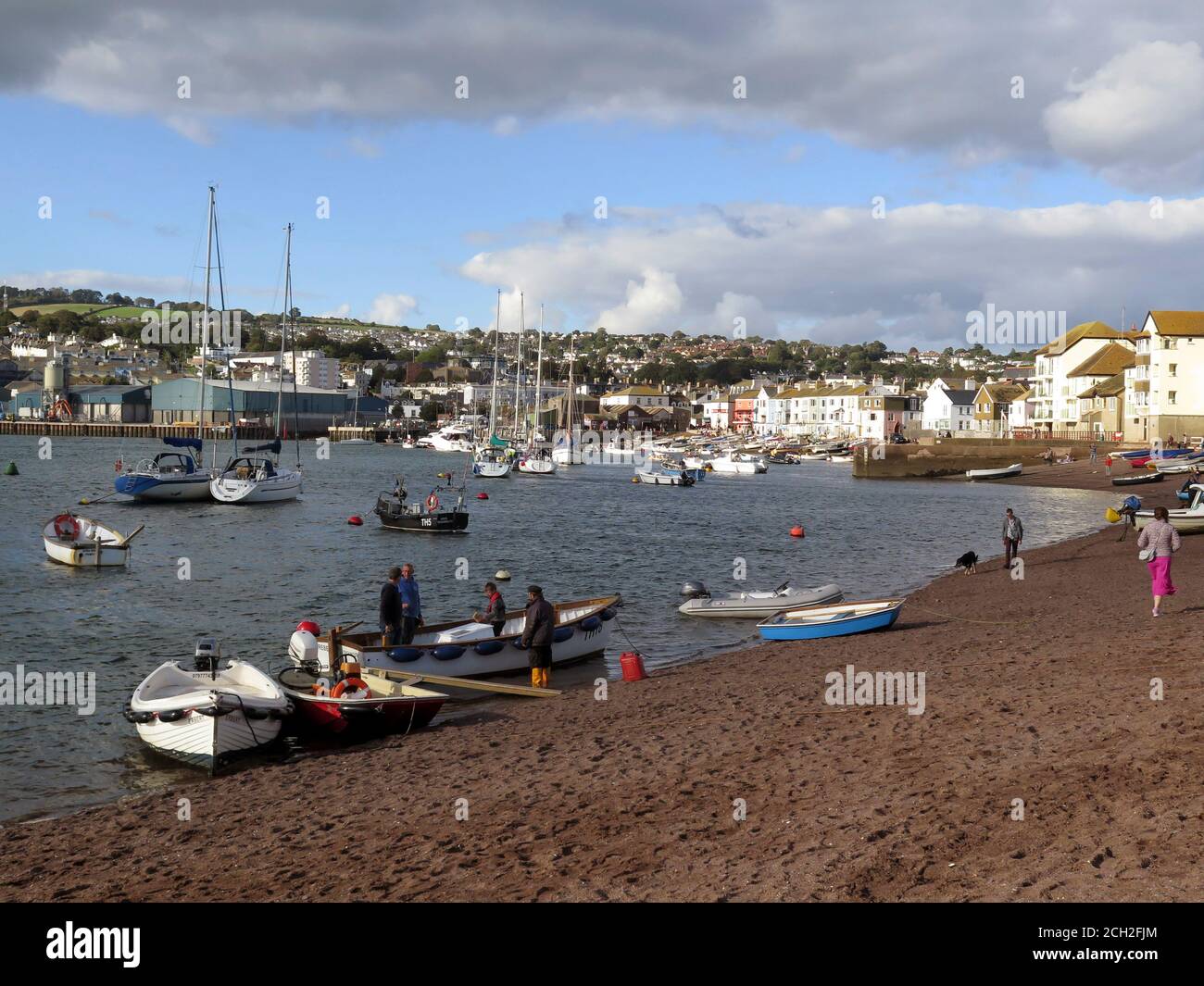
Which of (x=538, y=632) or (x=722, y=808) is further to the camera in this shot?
(x=538, y=632)

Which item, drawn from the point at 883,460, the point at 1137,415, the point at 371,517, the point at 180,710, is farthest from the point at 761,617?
the point at 1137,415

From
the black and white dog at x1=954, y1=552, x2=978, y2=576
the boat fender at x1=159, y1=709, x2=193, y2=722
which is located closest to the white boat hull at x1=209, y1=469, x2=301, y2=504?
the black and white dog at x1=954, y1=552, x2=978, y2=576

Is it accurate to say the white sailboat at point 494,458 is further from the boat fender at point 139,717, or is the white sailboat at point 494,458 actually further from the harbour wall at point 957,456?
the boat fender at point 139,717

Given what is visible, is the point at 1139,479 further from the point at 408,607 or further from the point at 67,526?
the point at 408,607

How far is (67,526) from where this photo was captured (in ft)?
125

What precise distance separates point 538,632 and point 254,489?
4434cm

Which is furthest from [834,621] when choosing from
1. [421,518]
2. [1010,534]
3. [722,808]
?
[421,518]

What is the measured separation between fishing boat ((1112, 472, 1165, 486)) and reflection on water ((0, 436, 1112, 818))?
2319mm

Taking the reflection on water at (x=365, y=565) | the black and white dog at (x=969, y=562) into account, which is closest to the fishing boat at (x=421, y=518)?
the reflection on water at (x=365, y=565)

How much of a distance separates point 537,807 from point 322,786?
3317 mm

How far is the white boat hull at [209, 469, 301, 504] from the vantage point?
5962 centimetres
